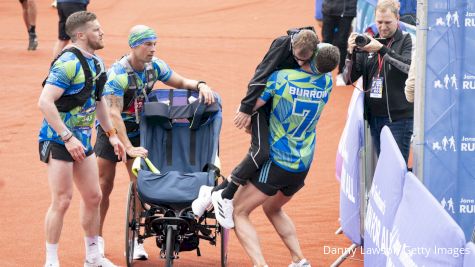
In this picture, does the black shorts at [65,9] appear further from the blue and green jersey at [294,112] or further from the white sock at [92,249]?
the blue and green jersey at [294,112]

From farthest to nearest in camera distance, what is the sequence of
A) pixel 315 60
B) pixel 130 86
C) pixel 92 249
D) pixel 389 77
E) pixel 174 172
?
pixel 389 77, pixel 130 86, pixel 92 249, pixel 174 172, pixel 315 60

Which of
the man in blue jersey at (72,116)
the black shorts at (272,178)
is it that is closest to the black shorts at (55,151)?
the man in blue jersey at (72,116)

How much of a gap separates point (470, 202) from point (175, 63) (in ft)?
36.3

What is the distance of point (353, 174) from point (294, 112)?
1195 millimetres

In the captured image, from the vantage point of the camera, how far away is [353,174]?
8.38 meters

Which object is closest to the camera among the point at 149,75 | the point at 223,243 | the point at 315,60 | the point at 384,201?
the point at 384,201

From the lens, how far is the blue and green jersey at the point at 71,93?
7.55m

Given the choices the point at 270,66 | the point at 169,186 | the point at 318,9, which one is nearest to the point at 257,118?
the point at 270,66

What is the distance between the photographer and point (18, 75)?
1688cm

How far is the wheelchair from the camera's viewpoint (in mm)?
7820

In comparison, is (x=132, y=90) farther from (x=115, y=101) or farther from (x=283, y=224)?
(x=283, y=224)

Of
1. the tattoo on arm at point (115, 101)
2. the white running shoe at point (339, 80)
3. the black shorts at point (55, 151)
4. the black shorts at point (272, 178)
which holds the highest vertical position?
the tattoo on arm at point (115, 101)

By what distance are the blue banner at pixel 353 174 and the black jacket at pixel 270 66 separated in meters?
1.02

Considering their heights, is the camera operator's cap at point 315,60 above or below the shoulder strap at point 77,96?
above
